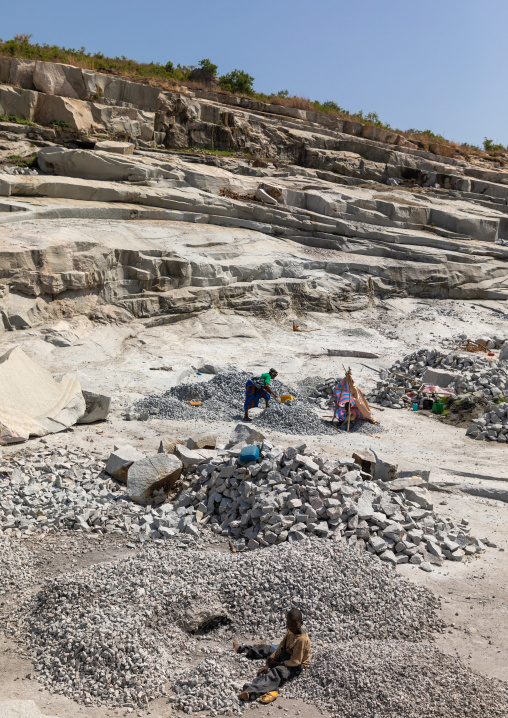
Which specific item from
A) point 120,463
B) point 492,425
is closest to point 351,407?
point 492,425

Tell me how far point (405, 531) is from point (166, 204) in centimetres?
1502

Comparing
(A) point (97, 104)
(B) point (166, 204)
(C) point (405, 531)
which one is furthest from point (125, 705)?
(A) point (97, 104)

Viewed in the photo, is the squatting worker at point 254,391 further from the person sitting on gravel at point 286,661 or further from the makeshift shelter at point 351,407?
the person sitting on gravel at point 286,661

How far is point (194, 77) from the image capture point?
32.4m

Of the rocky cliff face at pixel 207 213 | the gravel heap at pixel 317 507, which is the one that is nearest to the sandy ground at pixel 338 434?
the gravel heap at pixel 317 507

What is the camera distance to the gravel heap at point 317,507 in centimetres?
623

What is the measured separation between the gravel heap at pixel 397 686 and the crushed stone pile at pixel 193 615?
384 millimetres

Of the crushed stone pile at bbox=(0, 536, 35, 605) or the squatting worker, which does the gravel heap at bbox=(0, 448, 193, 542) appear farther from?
the squatting worker

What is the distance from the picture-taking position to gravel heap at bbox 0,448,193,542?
21.3 feet

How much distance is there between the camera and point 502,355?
47.6 feet

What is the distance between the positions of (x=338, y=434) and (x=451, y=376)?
3.75 meters

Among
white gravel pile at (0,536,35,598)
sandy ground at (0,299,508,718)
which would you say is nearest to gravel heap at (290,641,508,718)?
sandy ground at (0,299,508,718)

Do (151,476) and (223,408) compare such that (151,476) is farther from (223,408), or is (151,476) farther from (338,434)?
(338,434)

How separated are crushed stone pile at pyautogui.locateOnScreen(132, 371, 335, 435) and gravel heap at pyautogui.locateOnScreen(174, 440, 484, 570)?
119 inches
